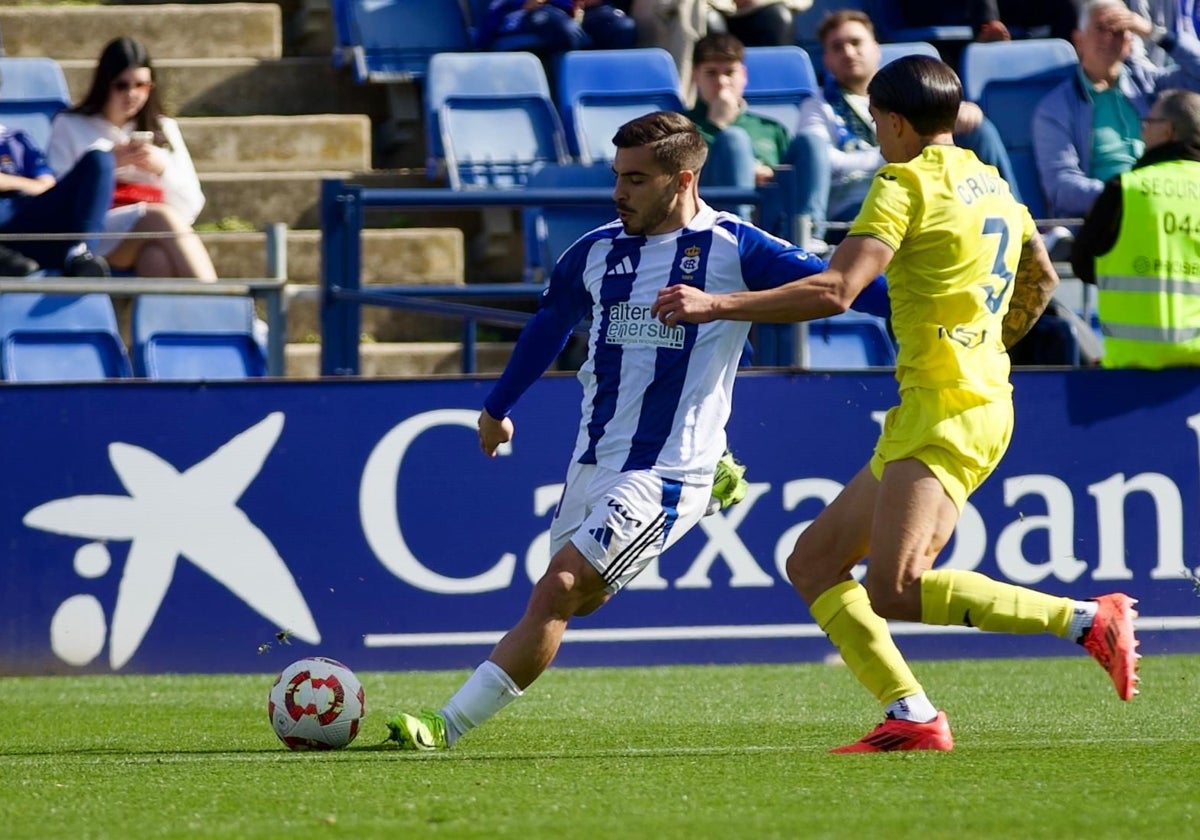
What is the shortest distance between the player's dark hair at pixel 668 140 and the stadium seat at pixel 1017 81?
20.4ft

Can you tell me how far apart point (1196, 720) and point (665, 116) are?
109 inches

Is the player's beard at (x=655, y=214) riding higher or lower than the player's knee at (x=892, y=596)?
higher

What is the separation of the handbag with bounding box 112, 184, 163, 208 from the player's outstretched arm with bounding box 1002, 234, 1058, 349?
18.1 feet

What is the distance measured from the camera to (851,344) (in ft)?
32.9

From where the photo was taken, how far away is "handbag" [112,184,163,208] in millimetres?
10078

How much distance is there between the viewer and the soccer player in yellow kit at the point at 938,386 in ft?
17.8

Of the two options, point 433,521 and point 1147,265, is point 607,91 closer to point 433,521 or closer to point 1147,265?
point 1147,265

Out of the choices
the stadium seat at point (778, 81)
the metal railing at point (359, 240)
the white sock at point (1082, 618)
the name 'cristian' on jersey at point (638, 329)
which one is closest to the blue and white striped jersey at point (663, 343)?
the name 'cristian' on jersey at point (638, 329)

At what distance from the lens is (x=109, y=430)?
8.68 meters

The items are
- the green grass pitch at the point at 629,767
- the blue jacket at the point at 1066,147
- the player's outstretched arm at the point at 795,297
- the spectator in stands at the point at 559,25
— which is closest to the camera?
the green grass pitch at the point at 629,767

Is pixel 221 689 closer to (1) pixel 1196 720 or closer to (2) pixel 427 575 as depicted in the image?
(2) pixel 427 575

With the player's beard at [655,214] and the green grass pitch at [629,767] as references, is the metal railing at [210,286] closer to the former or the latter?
the green grass pitch at [629,767]

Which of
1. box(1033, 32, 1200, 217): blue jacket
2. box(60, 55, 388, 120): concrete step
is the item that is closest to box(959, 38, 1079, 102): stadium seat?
box(1033, 32, 1200, 217): blue jacket

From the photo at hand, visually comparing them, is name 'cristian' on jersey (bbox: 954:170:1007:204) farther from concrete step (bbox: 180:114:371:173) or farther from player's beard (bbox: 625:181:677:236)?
concrete step (bbox: 180:114:371:173)
